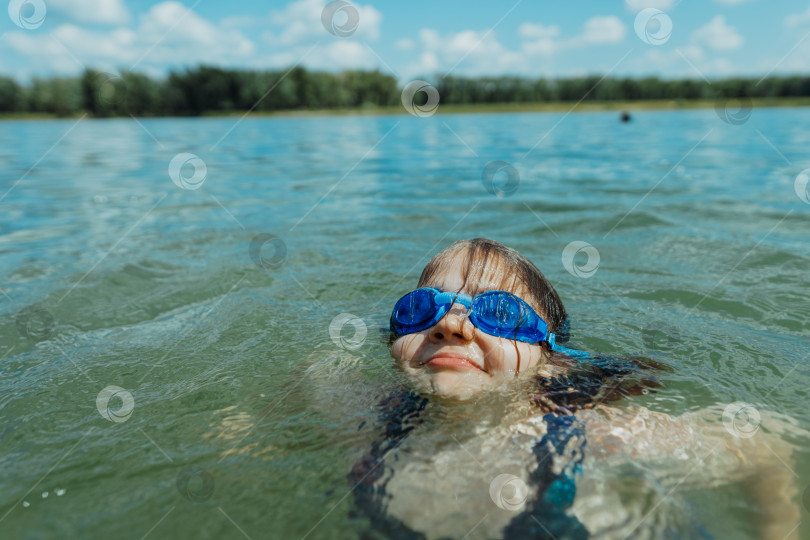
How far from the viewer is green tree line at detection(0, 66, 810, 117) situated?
8050 cm

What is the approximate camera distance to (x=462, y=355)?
2.88 meters

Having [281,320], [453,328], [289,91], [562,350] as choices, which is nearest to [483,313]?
[453,328]

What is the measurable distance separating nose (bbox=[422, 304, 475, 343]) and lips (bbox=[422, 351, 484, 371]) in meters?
0.08

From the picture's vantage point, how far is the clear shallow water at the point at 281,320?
98.4 inches

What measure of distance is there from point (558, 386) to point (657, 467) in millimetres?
645

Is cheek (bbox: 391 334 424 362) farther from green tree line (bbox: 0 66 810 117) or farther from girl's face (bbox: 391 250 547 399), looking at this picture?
green tree line (bbox: 0 66 810 117)

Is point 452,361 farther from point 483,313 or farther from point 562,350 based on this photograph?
point 562,350

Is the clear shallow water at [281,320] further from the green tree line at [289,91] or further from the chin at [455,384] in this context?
the green tree line at [289,91]

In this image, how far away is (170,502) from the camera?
240cm

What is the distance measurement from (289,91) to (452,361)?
97639mm

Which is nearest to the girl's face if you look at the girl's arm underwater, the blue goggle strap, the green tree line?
the blue goggle strap

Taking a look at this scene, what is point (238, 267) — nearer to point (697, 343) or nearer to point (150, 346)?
point (150, 346)

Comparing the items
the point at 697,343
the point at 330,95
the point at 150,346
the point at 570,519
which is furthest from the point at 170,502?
the point at 330,95

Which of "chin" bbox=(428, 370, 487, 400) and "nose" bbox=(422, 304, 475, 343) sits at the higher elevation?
"nose" bbox=(422, 304, 475, 343)
